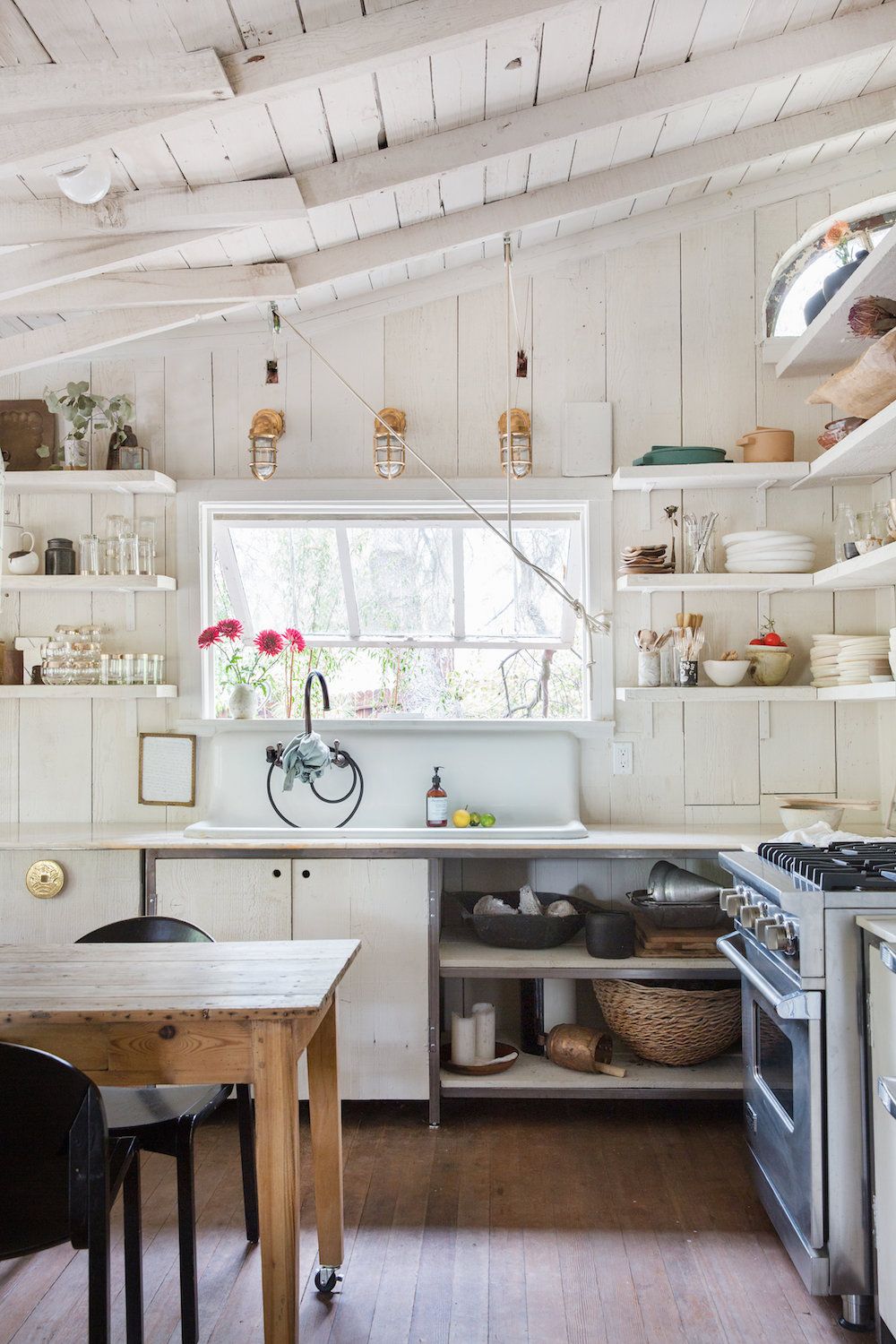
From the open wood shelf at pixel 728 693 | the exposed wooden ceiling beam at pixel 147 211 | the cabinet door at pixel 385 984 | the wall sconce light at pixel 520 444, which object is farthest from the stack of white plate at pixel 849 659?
the exposed wooden ceiling beam at pixel 147 211

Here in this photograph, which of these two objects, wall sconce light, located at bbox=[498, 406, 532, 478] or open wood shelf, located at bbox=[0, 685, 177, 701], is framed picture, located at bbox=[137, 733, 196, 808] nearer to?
open wood shelf, located at bbox=[0, 685, 177, 701]

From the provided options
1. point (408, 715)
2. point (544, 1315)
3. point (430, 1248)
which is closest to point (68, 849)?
point (408, 715)

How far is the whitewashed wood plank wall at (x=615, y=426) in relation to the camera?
149 inches

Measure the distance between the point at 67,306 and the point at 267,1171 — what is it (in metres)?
2.42

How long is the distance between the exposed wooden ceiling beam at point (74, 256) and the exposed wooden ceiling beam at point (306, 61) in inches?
21.8

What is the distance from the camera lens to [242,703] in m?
3.83

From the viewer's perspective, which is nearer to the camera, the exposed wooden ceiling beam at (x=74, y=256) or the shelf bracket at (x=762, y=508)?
the exposed wooden ceiling beam at (x=74, y=256)

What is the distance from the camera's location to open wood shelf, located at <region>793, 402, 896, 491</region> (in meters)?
2.77

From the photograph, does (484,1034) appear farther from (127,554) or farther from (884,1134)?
(127,554)

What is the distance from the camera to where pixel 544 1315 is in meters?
2.27

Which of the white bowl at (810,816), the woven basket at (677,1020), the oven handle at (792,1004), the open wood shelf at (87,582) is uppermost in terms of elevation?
the open wood shelf at (87,582)

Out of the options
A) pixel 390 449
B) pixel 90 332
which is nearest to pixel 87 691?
pixel 90 332

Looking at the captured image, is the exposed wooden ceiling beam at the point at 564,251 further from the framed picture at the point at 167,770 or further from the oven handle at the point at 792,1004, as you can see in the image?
the oven handle at the point at 792,1004

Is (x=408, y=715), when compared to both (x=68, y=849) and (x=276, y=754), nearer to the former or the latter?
(x=276, y=754)
